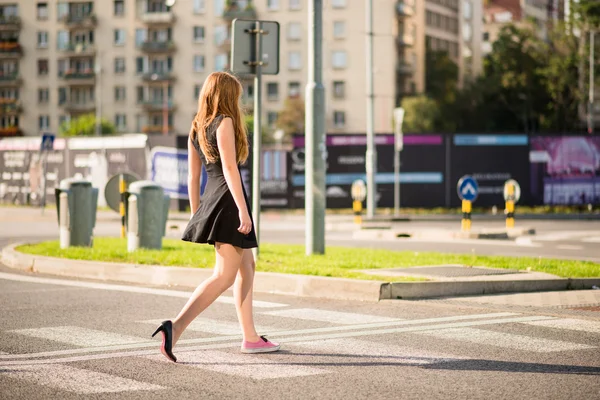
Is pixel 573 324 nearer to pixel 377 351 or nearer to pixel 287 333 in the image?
pixel 377 351

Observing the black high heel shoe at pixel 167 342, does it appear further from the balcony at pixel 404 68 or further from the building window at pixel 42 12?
the building window at pixel 42 12

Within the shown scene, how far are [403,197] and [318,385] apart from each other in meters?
30.1

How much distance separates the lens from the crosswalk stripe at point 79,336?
8336mm

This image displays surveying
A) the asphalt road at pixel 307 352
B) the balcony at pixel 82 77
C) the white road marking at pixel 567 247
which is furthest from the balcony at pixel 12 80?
the asphalt road at pixel 307 352

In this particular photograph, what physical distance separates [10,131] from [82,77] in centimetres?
862

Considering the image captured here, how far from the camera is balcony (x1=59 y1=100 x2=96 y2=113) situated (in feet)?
349

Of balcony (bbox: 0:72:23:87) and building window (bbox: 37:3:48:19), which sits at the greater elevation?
building window (bbox: 37:3:48:19)

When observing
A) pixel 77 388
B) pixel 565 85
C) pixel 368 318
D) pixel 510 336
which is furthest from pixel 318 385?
pixel 565 85

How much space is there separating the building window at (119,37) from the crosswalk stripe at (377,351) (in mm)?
98827

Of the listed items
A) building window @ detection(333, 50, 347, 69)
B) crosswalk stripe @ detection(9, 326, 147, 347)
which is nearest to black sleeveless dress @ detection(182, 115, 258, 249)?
crosswalk stripe @ detection(9, 326, 147, 347)

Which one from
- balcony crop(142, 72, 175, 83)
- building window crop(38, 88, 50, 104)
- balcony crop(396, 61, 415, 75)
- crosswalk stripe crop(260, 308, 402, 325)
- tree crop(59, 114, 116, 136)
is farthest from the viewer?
building window crop(38, 88, 50, 104)

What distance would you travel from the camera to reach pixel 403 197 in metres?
36.5

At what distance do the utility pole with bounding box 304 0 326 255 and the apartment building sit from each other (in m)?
79.2

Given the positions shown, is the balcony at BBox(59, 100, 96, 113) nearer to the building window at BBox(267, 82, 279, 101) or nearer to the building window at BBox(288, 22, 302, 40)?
the building window at BBox(267, 82, 279, 101)
